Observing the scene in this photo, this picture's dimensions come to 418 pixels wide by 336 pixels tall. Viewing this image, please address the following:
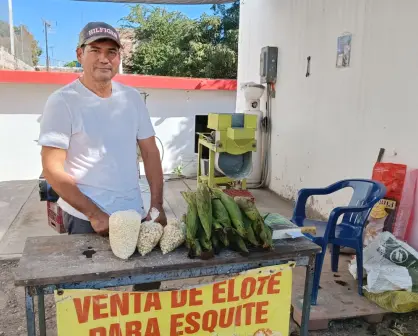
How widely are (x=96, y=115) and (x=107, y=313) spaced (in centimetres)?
91

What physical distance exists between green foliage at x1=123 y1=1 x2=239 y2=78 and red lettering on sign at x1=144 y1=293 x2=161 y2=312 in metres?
15.0

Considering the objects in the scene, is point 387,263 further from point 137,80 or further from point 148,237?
point 137,80

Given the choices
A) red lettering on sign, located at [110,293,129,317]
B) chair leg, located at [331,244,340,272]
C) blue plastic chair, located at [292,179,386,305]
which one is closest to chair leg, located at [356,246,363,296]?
blue plastic chair, located at [292,179,386,305]

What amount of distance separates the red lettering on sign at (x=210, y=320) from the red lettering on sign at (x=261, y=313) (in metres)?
0.21

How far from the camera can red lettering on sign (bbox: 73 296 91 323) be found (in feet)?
5.01

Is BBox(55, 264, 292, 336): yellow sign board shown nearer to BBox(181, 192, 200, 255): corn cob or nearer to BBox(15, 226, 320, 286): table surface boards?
BBox(15, 226, 320, 286): table surface boards

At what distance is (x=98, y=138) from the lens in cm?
182

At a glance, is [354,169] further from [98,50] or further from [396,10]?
[98,50]

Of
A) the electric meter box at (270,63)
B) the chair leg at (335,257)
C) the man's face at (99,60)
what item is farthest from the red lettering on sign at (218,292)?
the electric meter box at (270,63)

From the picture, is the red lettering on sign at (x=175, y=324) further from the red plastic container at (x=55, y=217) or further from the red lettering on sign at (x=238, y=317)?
the red plastic container at (x=55, y=217)

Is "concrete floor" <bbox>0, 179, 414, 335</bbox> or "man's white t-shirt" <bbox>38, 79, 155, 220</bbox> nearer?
"man's white t-shirt" <bbox>38, 79, 155, 220</bbox>

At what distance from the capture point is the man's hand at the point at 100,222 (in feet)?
5.82

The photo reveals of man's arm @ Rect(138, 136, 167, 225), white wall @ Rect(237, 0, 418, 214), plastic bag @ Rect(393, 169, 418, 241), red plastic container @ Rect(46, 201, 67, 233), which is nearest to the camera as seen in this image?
man's arm @ Rect(138, 136, 167, 225)

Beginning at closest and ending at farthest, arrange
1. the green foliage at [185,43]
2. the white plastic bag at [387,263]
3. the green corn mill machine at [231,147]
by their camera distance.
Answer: the white plastic bag at [387,263] < the green corn mill machine at [231,147] < the green foliage at [185,43]
